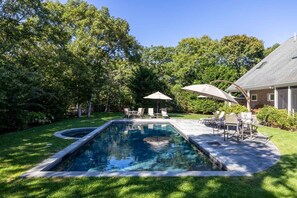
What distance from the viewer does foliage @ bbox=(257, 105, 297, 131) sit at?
39.4 feet

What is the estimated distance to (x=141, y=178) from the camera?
5176 millimetres

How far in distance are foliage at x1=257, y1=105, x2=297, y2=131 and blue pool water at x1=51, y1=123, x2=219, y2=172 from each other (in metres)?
→ 5.45

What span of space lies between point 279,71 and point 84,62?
1599 centimetres

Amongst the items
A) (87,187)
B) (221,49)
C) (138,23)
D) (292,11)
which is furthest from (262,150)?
(221,49)

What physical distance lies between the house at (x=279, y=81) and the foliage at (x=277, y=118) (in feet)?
2.91

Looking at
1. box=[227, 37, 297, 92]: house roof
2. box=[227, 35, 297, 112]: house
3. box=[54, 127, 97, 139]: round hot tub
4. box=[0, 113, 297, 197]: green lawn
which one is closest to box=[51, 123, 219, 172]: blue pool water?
box=[54, 127, 97, 139]: round hot tub

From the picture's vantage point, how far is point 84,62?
21953 millimetres

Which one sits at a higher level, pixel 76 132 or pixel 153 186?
pixel 76 132

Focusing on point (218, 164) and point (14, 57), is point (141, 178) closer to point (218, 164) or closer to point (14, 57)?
point (218, 164)

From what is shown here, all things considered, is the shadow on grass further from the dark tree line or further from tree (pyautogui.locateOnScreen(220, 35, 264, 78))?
tree (pyautogui.locateOnScreen(220, 35, 264, 78))

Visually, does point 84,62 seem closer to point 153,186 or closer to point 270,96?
point 270,96

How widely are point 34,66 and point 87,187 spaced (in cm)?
1445

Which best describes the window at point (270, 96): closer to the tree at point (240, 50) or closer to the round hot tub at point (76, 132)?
the round hot tub at point (76, 132)

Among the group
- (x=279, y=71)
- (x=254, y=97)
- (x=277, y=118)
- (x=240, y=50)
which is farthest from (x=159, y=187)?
(x=240, y=50)
